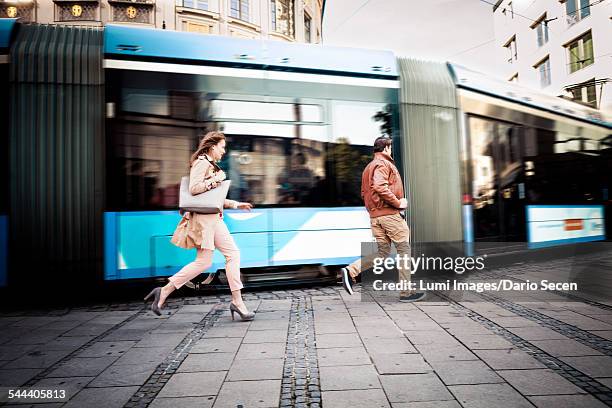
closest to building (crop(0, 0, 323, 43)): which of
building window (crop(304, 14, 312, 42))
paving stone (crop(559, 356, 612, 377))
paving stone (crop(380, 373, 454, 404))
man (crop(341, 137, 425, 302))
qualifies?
building window (crop(304, 14, 312, 42))

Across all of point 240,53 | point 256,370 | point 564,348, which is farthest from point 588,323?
point 240,53

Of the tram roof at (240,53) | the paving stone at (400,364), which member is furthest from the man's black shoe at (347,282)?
the tram roof at (240,53)

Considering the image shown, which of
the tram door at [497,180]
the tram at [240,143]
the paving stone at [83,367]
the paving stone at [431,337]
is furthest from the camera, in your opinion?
the tram door at [497,180]

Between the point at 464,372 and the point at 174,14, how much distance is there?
19.3m

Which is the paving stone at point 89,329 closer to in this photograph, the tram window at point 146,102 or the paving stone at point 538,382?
the tram window at point 146,102

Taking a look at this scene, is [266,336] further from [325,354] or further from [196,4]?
[196,4]

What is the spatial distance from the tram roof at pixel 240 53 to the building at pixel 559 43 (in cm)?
1295

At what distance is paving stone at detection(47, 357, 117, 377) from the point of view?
10.0ft

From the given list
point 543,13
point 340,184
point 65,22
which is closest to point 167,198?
point 340,184

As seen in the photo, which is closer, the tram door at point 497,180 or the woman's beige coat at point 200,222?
the woman's beige coat at point 200,222

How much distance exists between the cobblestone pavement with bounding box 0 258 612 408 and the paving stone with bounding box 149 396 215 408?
0.01 m

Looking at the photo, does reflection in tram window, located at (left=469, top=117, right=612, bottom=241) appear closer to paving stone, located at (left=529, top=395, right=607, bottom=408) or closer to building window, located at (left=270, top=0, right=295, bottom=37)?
paving stone, located at (left=529, top=395, right=607, bottom=408)

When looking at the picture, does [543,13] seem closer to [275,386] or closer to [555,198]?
[555,198]

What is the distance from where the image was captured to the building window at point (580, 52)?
2544cm
